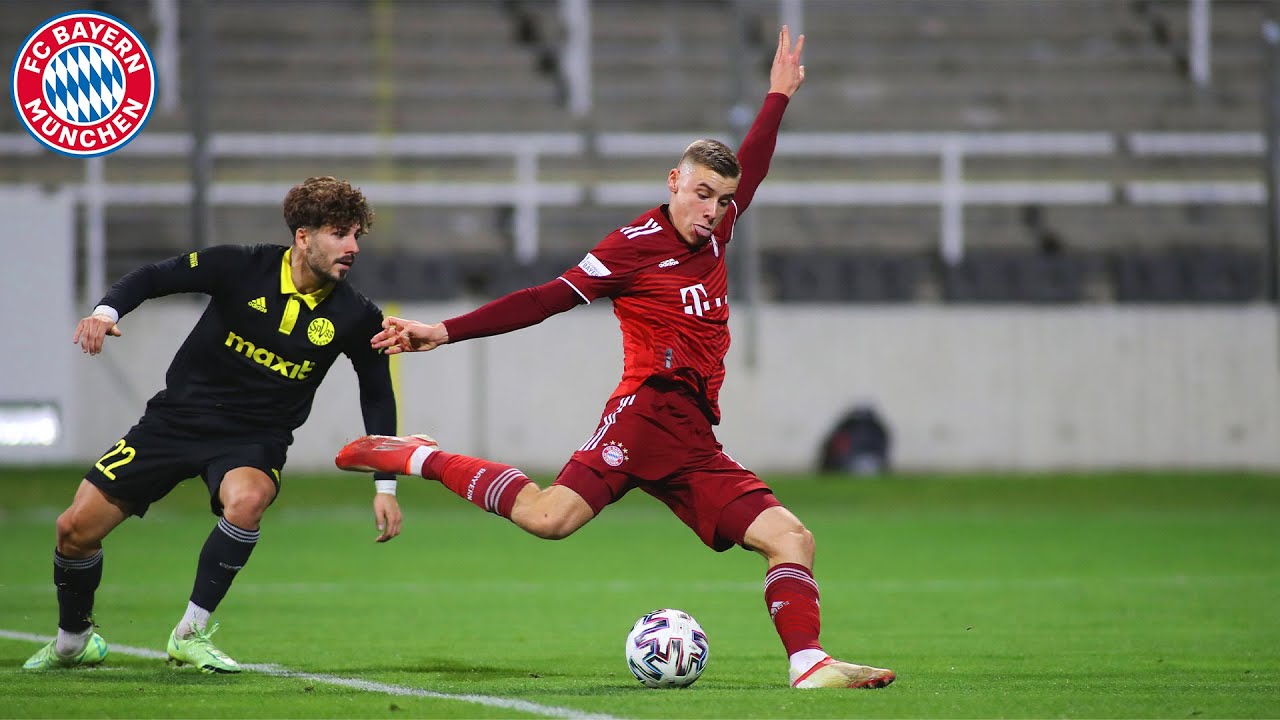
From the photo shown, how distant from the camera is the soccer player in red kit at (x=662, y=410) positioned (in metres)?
5.80

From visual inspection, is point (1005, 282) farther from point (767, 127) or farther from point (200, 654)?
point (200, 654)

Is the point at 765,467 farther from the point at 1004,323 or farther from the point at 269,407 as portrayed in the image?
the point at 269,407

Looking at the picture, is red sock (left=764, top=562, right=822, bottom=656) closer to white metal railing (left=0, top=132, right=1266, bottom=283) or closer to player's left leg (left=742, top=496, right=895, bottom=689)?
player's left leg (left=742, top=496, right=895, bottom=689)

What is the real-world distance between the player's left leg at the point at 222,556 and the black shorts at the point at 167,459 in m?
0.06

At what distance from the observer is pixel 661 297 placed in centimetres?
593

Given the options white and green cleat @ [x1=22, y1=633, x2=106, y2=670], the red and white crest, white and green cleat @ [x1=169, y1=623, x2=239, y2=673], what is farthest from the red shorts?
white and green cleat @ [x1=22, y1=633, x2=106, y2=670]

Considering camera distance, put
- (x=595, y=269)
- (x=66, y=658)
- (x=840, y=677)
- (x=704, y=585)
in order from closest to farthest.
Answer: (x=840, y=677), (x=595, y=269), (x=66, y=658), (x=704, y=585)

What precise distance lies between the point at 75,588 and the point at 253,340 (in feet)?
3.82

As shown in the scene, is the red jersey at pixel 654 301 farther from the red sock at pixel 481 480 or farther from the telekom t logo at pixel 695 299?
the red sock at pixel 481 480

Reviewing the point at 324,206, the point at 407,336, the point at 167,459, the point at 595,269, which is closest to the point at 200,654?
the point at 167,459

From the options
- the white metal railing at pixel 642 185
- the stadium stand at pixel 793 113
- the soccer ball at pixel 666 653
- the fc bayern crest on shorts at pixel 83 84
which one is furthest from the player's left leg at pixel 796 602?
the white metal railing at pixel 642 185

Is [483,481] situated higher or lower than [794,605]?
higher

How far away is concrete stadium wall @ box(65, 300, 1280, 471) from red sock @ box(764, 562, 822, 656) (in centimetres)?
1223

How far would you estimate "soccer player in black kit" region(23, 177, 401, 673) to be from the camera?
6.07 metres
